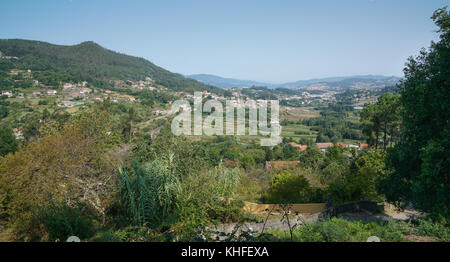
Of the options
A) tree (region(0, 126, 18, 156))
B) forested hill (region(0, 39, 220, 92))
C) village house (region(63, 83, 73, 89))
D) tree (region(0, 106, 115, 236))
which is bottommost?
tree (region(0, 126, 18, 156))

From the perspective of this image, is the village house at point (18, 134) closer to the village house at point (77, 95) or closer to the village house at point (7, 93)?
the village house at point (7, 93)

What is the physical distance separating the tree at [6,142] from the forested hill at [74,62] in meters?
40.5

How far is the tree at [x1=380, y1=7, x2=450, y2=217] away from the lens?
4602 mm

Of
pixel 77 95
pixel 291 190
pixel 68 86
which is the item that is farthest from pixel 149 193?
pixel 68 86

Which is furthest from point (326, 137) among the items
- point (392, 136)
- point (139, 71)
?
point (139, 71)

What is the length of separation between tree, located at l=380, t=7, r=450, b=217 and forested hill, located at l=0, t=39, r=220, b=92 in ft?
214

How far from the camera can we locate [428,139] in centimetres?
540

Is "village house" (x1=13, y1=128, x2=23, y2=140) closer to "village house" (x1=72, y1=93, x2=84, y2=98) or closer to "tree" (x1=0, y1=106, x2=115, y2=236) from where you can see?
"tree" (x1=0, y1=106, x2=115, y2=236)

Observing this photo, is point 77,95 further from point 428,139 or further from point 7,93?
point 428,139

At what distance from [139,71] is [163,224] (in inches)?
4238

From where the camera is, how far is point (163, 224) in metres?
4.67

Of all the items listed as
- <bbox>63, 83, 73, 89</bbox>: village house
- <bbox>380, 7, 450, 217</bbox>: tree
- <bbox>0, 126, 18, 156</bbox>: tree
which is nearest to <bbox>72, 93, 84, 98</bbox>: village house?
<bbox>63, 83, 73, 89</bbox>: village house

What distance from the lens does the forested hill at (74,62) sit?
62669 mm

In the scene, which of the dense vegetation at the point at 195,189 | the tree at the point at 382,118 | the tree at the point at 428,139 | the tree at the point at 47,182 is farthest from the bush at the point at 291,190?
the tree at the point at 382,118
